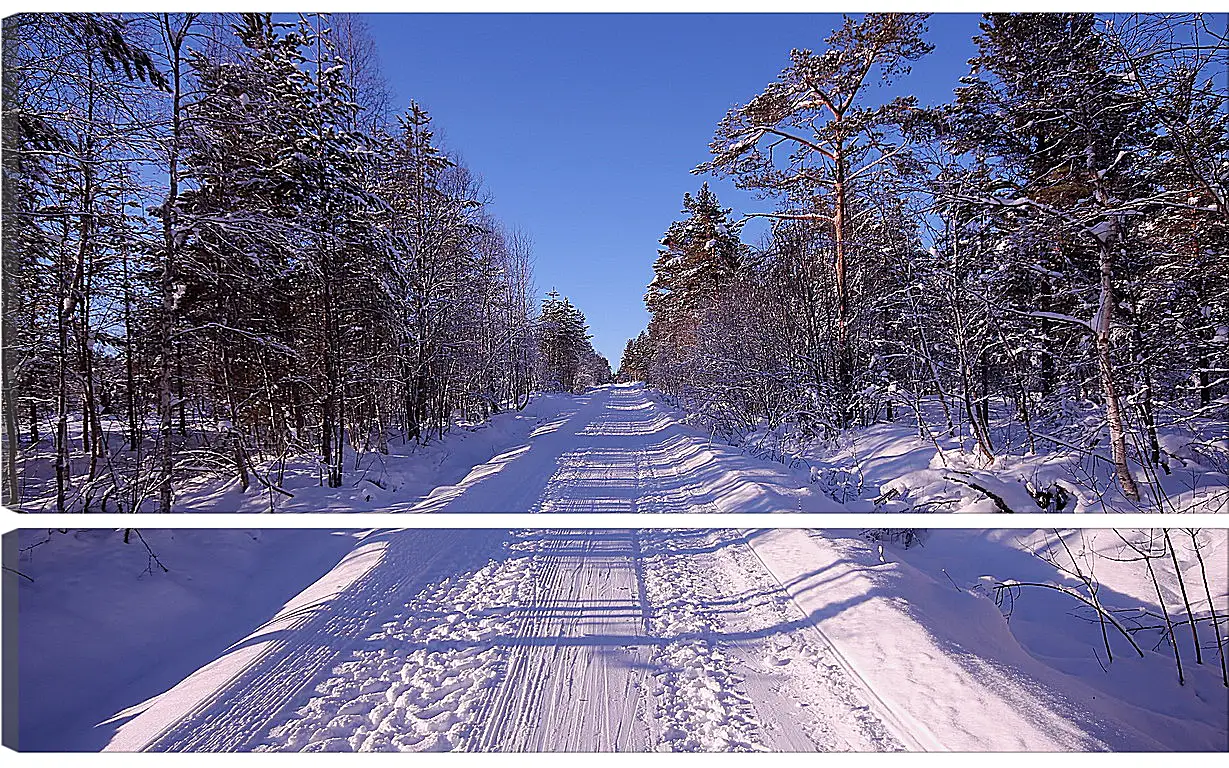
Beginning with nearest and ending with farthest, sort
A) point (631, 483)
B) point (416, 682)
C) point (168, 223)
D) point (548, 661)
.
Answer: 1. point (416, 682)
2. point (548, 661)
3. point (168, 223)
4. point (631, 483)

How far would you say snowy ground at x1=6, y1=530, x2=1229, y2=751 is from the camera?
1159 mm

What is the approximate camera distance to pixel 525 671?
4.64ft

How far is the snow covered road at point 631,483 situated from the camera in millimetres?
3051

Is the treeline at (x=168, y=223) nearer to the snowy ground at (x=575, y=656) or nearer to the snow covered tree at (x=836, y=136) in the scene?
the snowy ground at (x=575, y=656)

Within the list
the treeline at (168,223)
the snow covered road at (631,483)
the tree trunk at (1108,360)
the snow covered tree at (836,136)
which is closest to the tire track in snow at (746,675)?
the snow covered road at (631,483)

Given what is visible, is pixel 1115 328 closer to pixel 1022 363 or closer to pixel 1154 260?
pixel 1154 260

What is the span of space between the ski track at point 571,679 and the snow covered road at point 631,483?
3.26ft

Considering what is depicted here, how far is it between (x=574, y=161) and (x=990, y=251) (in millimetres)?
1836

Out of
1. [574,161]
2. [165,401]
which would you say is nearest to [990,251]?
[574,161]

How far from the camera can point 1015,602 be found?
6.63 feet

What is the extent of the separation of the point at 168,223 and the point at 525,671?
200 centimetres

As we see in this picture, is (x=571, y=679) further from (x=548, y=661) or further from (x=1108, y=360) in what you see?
(x=1108, y=360)

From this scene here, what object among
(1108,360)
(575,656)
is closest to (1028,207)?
(1108,360)

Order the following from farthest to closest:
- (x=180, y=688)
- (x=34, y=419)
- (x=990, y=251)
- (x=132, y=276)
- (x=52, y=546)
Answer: (x=990, y=251)
(x=132, y=276)
(x=34, y=419)
(x=52, y=546)
(x=180, y=688)
